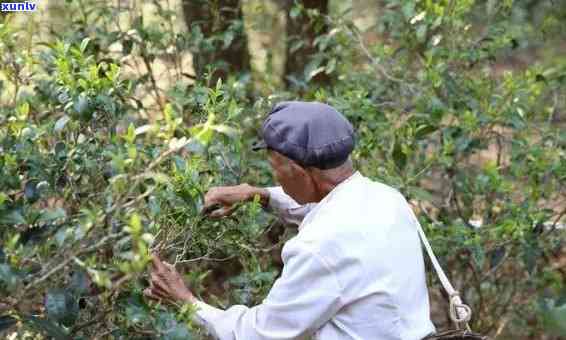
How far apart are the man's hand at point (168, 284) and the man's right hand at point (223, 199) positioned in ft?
0.87

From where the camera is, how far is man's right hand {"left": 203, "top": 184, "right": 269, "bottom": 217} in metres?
3.07

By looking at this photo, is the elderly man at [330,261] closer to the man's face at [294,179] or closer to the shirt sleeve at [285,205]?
the man's face at [294,179]

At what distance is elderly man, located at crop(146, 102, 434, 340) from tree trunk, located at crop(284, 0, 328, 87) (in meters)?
1.95

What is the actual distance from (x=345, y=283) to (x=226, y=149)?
924 millimetres

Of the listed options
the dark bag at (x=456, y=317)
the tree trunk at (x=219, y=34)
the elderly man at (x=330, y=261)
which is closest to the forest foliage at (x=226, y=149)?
the tree trunk at (x=219, y=34)

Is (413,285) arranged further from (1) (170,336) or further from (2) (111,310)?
(2) (111,310)

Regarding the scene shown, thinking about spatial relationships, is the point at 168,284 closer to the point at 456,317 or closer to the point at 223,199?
the point at 223,199

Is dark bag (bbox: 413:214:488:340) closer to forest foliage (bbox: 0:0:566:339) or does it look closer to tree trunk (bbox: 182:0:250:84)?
forest foliage (bbox: 0:0:566:339)

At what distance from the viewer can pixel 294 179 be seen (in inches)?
112

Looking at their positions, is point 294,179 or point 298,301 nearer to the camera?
point 298,301

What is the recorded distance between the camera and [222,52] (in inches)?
199

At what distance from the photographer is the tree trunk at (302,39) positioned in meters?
4.96

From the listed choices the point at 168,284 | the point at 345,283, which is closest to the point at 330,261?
the point at 345,283

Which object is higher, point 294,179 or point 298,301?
point 294,179
